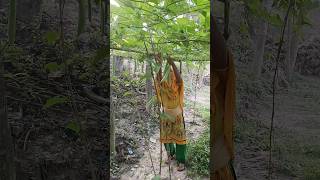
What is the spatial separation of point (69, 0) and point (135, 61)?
35 cm

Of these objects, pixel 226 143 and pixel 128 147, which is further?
pixel 128 147

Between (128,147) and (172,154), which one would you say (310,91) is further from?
(128,147)

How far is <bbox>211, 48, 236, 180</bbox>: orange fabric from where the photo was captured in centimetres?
113

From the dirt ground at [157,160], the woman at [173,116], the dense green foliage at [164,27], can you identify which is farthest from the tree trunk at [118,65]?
the dirt ground at [157,160]

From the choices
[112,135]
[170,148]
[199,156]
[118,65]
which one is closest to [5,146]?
[112,135]

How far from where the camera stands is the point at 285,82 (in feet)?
3.74

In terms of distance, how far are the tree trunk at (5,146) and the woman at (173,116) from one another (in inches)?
22.1

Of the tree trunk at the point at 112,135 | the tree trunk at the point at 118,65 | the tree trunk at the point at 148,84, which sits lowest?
the tree trunk at the point at 112,135

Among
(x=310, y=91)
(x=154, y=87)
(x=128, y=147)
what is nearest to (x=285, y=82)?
(x=310, y=91)

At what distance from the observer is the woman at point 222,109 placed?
3.66 feet

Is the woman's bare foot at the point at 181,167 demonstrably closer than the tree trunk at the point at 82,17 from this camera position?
No

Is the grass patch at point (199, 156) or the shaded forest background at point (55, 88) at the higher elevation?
the shaded forest background at point (55, 88)

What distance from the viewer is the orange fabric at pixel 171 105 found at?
1303 mm

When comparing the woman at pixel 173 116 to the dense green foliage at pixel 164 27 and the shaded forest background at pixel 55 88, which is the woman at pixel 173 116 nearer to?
the dense green foliage at pixel 164 27
